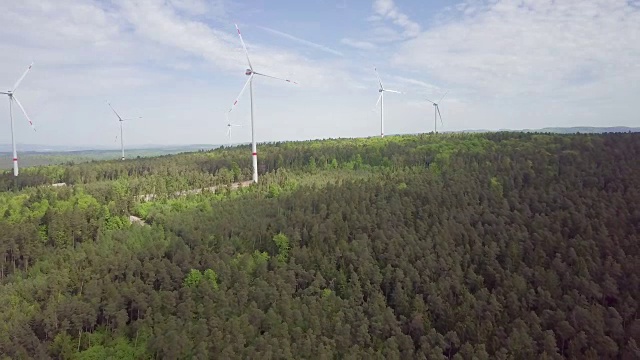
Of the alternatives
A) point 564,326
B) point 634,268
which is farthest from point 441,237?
point 634,268

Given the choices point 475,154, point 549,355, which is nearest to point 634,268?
point 549,355

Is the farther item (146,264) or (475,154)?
(475,154)

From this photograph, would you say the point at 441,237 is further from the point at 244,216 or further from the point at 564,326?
the point at 244,216

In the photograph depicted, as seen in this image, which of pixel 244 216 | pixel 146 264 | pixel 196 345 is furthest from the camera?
pixel 244 216

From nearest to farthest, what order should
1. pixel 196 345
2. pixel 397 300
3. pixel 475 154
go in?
pixel 196 345, pixel 397 300, pixel 475 154

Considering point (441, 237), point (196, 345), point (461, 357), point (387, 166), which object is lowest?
point (461, 357)

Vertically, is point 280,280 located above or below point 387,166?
below
